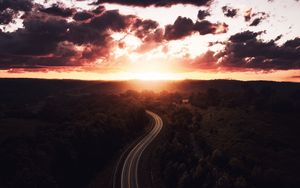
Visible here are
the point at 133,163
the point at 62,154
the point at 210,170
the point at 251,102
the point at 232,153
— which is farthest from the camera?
the point at 251,102

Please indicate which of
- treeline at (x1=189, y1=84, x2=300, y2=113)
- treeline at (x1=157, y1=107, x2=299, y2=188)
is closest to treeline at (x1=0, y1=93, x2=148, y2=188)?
treeline at (x1=157, y1=107, x2=299, y2=188)

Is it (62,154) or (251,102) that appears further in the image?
(251,102)

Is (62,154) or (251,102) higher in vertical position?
(251,102)

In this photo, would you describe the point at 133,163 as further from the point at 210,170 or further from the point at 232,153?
the point at 210,170

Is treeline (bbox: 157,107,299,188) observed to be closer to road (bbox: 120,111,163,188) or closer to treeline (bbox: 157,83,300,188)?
treeline (bbox: 157,83,300,188)

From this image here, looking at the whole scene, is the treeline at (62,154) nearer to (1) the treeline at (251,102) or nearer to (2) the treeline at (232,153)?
(2) the treeline at (232,153)

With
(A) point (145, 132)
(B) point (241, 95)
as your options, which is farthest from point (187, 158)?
(B) point (241, 95)

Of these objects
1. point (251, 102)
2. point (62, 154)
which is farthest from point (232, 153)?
point (251, 102)

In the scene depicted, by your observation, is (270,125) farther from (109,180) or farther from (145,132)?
(109,180)

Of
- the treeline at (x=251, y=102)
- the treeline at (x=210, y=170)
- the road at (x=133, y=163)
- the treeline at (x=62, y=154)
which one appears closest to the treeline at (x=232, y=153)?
the treeline at (x=210, y=170)
